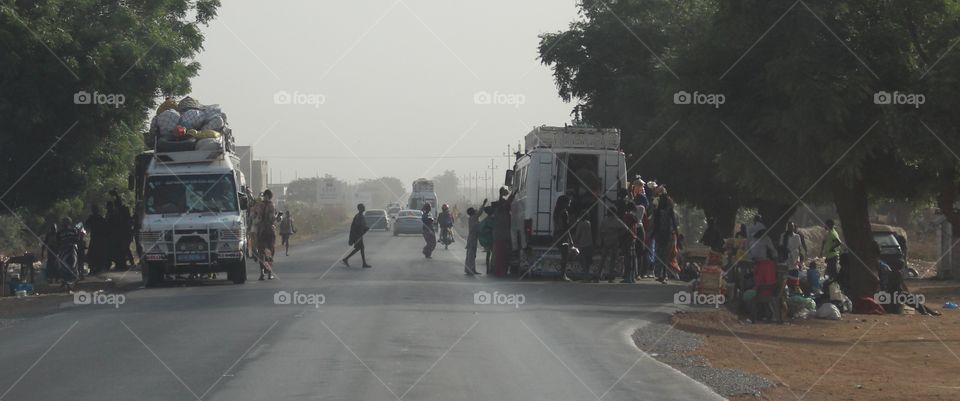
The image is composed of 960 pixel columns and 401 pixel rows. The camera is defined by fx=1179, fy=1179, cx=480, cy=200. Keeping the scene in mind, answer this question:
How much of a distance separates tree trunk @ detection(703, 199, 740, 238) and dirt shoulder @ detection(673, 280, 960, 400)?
750 inches

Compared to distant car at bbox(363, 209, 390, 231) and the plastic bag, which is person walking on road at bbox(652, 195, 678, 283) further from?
distant car at bbox(363, 209, 390, 231)

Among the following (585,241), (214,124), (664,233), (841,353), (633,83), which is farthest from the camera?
(633,83)

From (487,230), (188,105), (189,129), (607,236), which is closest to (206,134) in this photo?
(189,129)

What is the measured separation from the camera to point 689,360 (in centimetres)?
1341

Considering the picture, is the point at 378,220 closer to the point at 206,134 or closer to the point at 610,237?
the point at 206,134

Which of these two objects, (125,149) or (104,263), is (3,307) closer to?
(104,263)

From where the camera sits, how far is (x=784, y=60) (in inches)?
780

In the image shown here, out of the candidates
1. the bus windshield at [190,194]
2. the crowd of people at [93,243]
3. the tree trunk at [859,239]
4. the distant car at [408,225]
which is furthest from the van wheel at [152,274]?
the distant car at [408,225]

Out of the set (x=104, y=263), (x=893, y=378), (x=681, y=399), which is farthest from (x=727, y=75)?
(x=104, y=263)

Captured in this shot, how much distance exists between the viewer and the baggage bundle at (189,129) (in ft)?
80.4

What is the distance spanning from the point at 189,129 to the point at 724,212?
2274 cm

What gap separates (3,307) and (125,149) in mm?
13288

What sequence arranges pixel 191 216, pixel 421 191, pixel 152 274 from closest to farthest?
pixel 191 216 < pixel 152 274 < pixel 421 191

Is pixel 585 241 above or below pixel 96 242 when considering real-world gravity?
above
